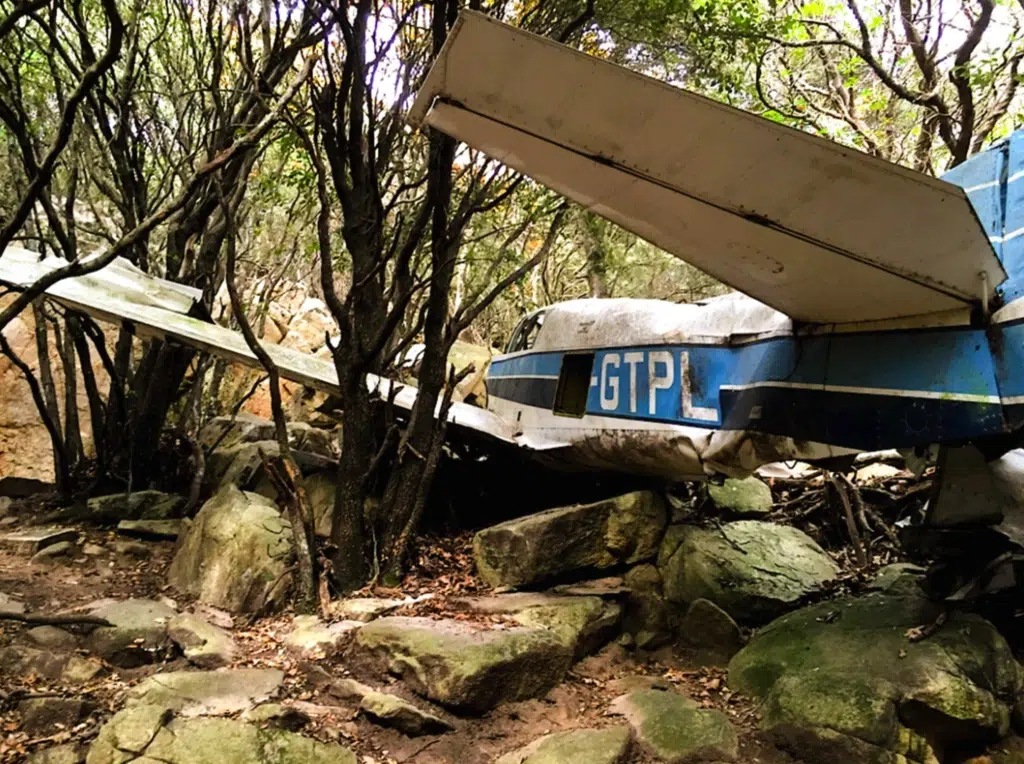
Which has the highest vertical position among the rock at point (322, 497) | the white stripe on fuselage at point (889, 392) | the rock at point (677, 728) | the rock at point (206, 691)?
the white stripe on fuselage at point (889, 392)

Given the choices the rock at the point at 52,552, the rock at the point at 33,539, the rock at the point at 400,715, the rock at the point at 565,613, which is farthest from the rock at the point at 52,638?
the rock at the point at 565,613

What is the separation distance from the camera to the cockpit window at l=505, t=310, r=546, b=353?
8.12 metres

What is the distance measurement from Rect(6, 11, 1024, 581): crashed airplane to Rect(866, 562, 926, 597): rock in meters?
0.91

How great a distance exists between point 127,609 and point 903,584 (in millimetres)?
6249

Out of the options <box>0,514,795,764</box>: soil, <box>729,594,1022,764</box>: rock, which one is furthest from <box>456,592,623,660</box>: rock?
<box>729,594,1022,764</box>: rock

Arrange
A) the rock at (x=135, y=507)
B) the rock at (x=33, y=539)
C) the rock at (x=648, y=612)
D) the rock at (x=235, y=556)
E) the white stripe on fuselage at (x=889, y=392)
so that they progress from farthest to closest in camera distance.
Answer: the rock at (x=135, y=507) → the rock at (x=33, y=539) → the rock at (x=648, y=612) → the rock at (x=235, y=556) → the white stripe on fuselage at (x=889, y=392)

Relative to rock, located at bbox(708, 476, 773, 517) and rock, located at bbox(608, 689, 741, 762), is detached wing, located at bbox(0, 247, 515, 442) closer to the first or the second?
rock, located at bbox(708, 476, 773, 517)

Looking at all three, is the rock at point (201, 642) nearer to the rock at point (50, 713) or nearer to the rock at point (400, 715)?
the rock at point (50, 713)

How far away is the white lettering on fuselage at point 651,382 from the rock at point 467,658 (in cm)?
207

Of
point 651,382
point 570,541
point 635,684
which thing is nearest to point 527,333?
point 651,382

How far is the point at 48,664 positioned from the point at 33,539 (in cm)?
309

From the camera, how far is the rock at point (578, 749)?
11.9ft

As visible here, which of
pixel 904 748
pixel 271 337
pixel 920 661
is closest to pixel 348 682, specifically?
pixel 904 748

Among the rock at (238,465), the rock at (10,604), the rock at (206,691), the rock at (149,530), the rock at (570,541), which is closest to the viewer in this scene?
the rock at (206,691)
